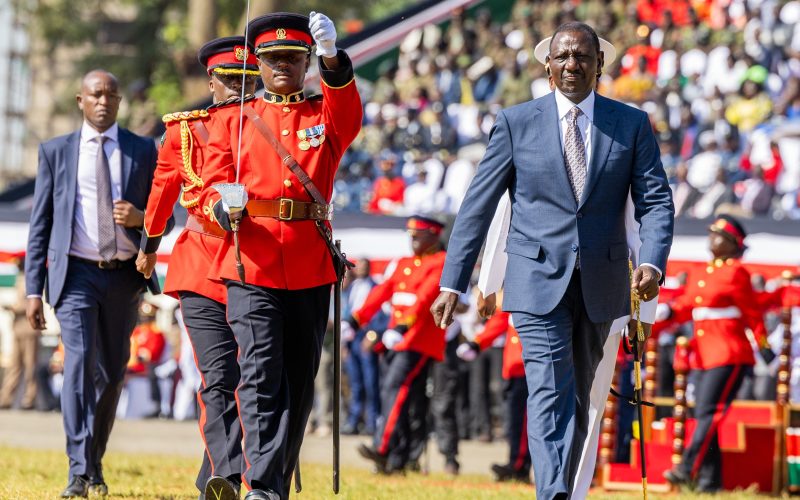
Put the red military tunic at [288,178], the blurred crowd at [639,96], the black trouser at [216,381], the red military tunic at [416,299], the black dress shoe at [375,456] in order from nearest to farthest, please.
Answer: the red military tunic at [288,178] < the black trouser at [216,381] < the black dress shoe at [375,456] < the red military tunic at [416,299] < the blurred crowd at [639,96]

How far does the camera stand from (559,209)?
21.3ft

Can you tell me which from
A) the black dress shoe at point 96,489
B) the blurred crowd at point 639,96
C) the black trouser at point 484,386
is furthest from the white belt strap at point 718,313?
the blurred crowd at point 639,96

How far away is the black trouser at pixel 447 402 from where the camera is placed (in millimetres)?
12625

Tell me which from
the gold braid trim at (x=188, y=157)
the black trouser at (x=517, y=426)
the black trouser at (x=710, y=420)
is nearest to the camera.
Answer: the gold braid trim at (x=188, y=157)

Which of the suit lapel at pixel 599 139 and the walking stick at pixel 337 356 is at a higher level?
the suit lapel at pixel 599 139

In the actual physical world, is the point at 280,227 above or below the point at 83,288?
above

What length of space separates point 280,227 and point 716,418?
18.2 feet

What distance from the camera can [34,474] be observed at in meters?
9.97

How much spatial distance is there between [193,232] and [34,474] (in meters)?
3.34

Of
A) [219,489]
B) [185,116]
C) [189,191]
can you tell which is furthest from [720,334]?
[219,489]

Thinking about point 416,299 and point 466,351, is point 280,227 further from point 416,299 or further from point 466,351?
point 466,351

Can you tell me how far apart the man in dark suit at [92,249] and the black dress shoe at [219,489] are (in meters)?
2.00

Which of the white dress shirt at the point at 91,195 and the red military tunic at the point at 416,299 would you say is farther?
the red military tunic at the point at 416,299

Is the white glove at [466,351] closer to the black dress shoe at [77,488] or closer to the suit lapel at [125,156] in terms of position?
the suit lapel at [125,156]
